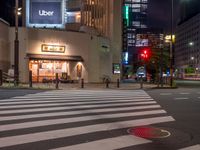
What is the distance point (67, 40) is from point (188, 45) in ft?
457

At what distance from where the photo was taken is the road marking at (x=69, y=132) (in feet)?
25.6

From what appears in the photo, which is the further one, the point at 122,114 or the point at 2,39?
the point at 2,39

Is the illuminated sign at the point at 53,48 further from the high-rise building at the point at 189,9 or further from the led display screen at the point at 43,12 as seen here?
the high-rise building at the point at 189,9

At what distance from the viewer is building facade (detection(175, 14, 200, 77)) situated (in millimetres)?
158875

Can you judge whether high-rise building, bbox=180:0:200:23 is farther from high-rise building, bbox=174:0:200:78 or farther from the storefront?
the storefront

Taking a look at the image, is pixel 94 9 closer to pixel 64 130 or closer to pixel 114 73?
pixel 114 73

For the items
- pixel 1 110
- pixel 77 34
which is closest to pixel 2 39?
pixel 77 34

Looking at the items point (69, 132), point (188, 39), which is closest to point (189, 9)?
point (188, 39)

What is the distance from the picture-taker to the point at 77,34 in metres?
43.2

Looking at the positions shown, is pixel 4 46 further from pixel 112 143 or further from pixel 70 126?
pixel 112 143

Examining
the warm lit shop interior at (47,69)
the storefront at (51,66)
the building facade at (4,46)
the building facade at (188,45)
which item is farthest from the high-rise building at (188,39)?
the building facade at (4,46)

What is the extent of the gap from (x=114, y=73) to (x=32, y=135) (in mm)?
45228

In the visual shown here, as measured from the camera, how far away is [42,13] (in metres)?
45.3

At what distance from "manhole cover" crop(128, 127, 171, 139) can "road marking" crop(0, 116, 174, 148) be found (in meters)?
0.55
